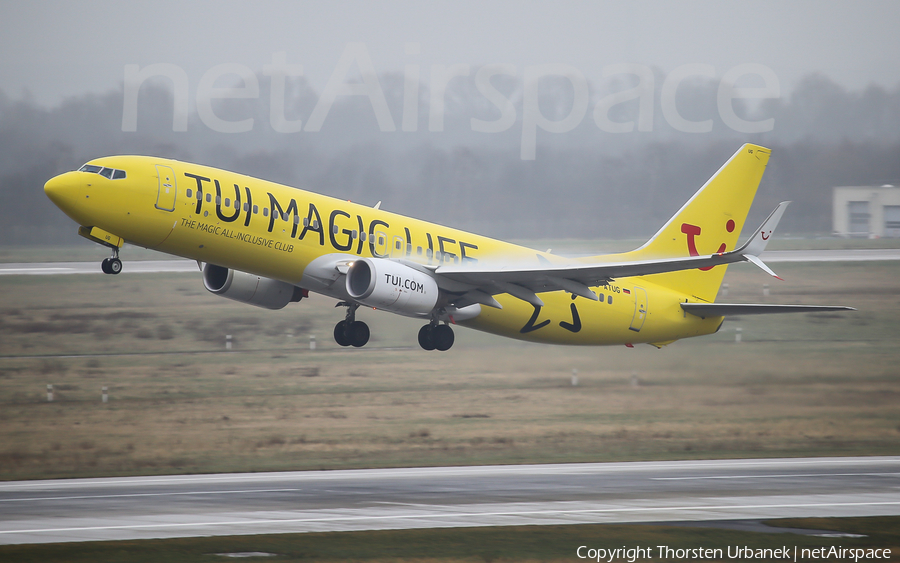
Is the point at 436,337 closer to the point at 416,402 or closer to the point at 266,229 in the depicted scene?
the point at 266,229

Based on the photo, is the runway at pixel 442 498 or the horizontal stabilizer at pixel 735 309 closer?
the runway at pixel 442 498

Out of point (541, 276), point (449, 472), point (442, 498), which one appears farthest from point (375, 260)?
point (449, 472)

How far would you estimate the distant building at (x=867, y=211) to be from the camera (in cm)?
8194

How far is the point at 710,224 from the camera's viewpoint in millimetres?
36031

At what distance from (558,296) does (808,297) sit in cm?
3480

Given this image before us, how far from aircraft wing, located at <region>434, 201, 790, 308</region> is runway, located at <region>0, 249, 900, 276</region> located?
43.1 m

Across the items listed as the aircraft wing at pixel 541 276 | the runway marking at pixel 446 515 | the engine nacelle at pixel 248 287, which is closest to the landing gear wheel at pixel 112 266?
the engine nacelle at pixel 248 287

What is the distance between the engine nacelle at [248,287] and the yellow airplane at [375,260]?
0.04 m

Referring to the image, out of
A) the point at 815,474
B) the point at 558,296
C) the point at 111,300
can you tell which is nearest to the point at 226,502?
the point at 558,296

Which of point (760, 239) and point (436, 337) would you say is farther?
point (436, 337)

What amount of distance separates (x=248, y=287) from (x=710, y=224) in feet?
59.1

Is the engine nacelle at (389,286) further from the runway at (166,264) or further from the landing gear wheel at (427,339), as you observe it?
the runway at (166,264)

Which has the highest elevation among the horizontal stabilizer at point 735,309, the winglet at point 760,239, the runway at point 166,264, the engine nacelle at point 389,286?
the runway at point 166,264

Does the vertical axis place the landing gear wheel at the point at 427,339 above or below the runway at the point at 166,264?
below
